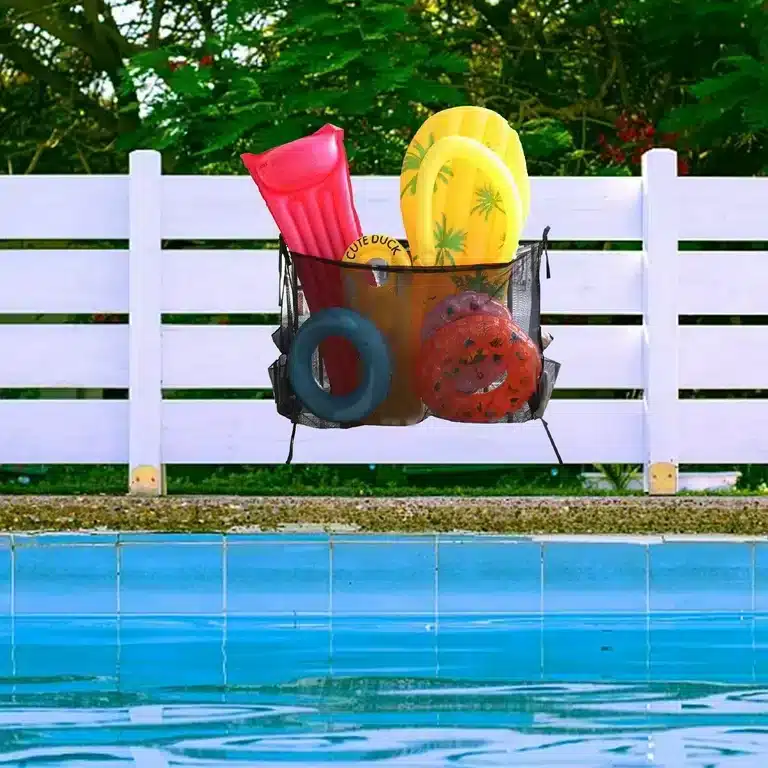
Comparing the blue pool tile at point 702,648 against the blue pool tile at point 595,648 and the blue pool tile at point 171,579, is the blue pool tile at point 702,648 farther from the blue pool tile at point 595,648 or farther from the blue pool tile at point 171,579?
the blue pool tile at point 171,579

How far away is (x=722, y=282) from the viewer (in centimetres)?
529

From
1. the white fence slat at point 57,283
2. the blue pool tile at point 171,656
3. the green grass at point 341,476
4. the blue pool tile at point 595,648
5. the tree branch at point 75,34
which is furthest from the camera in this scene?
the tree branch at point 75,34

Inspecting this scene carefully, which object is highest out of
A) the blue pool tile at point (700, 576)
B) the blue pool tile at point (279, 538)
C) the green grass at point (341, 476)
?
the green grass at point (341, 476)

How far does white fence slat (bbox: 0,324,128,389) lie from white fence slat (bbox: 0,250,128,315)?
0.09 m

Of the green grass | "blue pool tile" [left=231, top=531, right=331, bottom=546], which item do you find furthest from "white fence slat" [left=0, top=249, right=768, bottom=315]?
"blue pool tile" [left=231, top=531, right=331, bottom=546]

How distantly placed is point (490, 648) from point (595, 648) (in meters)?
0.28

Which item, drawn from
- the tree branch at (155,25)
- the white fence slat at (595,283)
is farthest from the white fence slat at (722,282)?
the tree branch at (155,25)

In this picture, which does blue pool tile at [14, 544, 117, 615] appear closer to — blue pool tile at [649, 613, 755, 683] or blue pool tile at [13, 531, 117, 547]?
blue pool tile at [13, 531, 117, 547]

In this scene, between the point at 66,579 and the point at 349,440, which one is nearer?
the point at 66,579

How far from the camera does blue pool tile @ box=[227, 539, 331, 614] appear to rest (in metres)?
4.16

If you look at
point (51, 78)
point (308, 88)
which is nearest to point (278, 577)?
point (308, 88)

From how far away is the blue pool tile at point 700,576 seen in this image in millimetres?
4219

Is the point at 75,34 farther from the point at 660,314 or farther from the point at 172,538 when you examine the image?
the point at 172,538

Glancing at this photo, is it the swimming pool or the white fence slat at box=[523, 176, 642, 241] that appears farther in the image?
the white fence slat at box=[523, 176, 642, 241]
